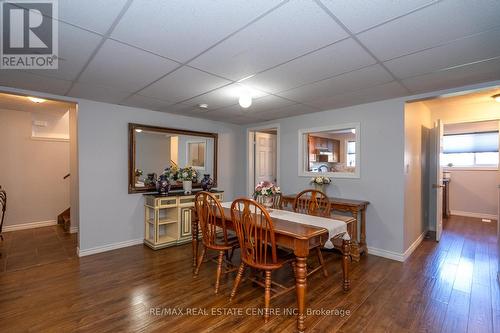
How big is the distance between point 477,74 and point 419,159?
180cm

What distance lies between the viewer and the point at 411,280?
105 inches

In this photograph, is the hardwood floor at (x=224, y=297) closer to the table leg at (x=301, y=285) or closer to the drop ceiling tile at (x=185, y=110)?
the table leg at (x=301, y=285)

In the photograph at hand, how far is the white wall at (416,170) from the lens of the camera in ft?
10.9

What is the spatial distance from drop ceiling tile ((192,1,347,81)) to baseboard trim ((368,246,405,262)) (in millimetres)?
2914

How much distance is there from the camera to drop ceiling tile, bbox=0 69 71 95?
2384mm

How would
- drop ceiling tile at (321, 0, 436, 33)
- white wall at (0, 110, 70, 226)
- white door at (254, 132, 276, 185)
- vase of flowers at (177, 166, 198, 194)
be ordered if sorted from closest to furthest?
drop ceiling tile at (321, 0, 436, 33) → vase of flowers at (177, 166, 198, 194) → white wall at (0, 110, 70, 226) → white door at (254, 132, 276, 185)

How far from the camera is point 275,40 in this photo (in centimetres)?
173

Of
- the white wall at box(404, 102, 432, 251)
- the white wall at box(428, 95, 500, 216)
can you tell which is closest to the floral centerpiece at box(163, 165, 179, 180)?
the white wall at box(404, 102, 432, 251)

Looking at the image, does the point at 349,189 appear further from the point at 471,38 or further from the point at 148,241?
the point at 148,241

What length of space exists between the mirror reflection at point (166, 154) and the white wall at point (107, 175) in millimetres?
180

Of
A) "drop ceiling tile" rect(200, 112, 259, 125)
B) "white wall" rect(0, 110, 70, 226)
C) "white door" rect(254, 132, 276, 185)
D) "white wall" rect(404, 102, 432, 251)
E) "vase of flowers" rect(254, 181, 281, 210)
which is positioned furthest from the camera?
"white door" rect(254, 132, 276, 185)

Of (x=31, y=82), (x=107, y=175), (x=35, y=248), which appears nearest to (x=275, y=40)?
(x=31, y=82)

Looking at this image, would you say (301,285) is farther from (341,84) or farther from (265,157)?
(265,157)

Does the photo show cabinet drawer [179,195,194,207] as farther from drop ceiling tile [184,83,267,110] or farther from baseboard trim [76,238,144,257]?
drop ceiling tile [184,83,267,110]
